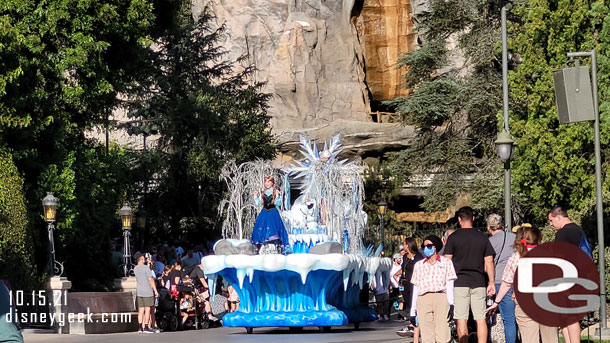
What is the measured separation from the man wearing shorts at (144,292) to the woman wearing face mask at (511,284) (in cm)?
1076

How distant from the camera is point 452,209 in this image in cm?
4444

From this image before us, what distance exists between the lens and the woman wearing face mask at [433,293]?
48.1 feet

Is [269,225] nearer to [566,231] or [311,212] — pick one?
[311,212]

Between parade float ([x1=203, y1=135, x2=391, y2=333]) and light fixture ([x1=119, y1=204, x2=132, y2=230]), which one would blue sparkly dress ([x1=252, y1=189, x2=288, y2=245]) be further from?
light fixture ([x1=119, y1=204, x2=132, y2=230])

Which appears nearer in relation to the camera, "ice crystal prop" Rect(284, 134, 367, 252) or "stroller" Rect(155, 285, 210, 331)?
"stroller" Rect(155, 285, 210, 331)

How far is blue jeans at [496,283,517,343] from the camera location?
48.2 feet

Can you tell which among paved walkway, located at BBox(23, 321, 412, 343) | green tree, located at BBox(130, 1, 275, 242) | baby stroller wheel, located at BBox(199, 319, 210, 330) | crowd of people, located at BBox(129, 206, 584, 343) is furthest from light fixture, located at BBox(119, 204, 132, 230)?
crowd of people, located at BBox(129, 206, 584, 343)

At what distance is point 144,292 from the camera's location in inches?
925

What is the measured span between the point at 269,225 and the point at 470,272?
9.46 meters

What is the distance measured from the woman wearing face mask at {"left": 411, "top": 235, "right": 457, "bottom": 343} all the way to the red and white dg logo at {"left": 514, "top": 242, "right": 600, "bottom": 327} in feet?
15.9

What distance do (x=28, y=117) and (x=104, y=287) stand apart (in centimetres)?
757

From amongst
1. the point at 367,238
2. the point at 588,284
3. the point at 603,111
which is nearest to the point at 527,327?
the point at 588,284

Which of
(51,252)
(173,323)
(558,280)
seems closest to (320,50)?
(173,323)

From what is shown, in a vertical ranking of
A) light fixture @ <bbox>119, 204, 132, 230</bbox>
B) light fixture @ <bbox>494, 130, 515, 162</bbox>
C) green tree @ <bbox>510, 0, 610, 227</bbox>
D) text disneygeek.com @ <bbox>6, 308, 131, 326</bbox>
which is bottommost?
text disneygeek.com @ <bbox>6, 308, 131, 326</bbox>
